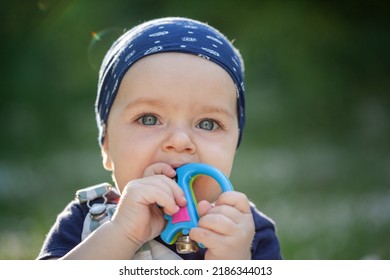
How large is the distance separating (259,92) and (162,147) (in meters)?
7.25

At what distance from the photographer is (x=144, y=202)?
1.69 m

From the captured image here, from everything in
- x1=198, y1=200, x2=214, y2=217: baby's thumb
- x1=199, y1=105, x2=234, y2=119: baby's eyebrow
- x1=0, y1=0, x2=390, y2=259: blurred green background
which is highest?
x1=0, y1=0, x2=390, y2=259: blurred green background

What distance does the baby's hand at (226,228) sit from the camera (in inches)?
64.7

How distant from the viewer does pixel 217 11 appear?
350 inches

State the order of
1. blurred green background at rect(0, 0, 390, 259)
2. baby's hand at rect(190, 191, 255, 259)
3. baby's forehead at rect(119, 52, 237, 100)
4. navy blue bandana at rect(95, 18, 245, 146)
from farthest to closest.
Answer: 1. blurred green background at rect(0, 0, 390, 259)
2. navy blue bandana at rect(95, 18, 245, 146)
3. baby's forehead at rect(119, 52, 237, 100)
4. baby's hand at rect(190, 191, 255, 259)

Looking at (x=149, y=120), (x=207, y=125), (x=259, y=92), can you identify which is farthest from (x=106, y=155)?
(x=259, y=92)

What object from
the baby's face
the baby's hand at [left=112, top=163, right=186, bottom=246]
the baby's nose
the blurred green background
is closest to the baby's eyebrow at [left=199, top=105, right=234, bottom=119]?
the baby's face

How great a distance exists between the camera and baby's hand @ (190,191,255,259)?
164 centimetres

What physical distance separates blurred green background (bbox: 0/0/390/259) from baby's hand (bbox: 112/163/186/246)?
10.2 ft

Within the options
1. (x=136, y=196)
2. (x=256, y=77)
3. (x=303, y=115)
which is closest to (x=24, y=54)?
(x=256, y=77)

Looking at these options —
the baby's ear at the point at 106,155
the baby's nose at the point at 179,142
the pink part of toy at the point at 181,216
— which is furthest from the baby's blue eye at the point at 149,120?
the pink part of toy at the point at 181,216

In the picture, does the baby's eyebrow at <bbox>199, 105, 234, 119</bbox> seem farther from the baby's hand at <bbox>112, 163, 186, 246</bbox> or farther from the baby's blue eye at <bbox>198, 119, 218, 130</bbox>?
the baby's hand at <bbox>112, 163, 186, 246</bbox>

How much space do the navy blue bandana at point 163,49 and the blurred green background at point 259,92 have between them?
2.65 metres

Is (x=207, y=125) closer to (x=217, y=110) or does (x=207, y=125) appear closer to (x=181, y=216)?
(x=217, y=110)
